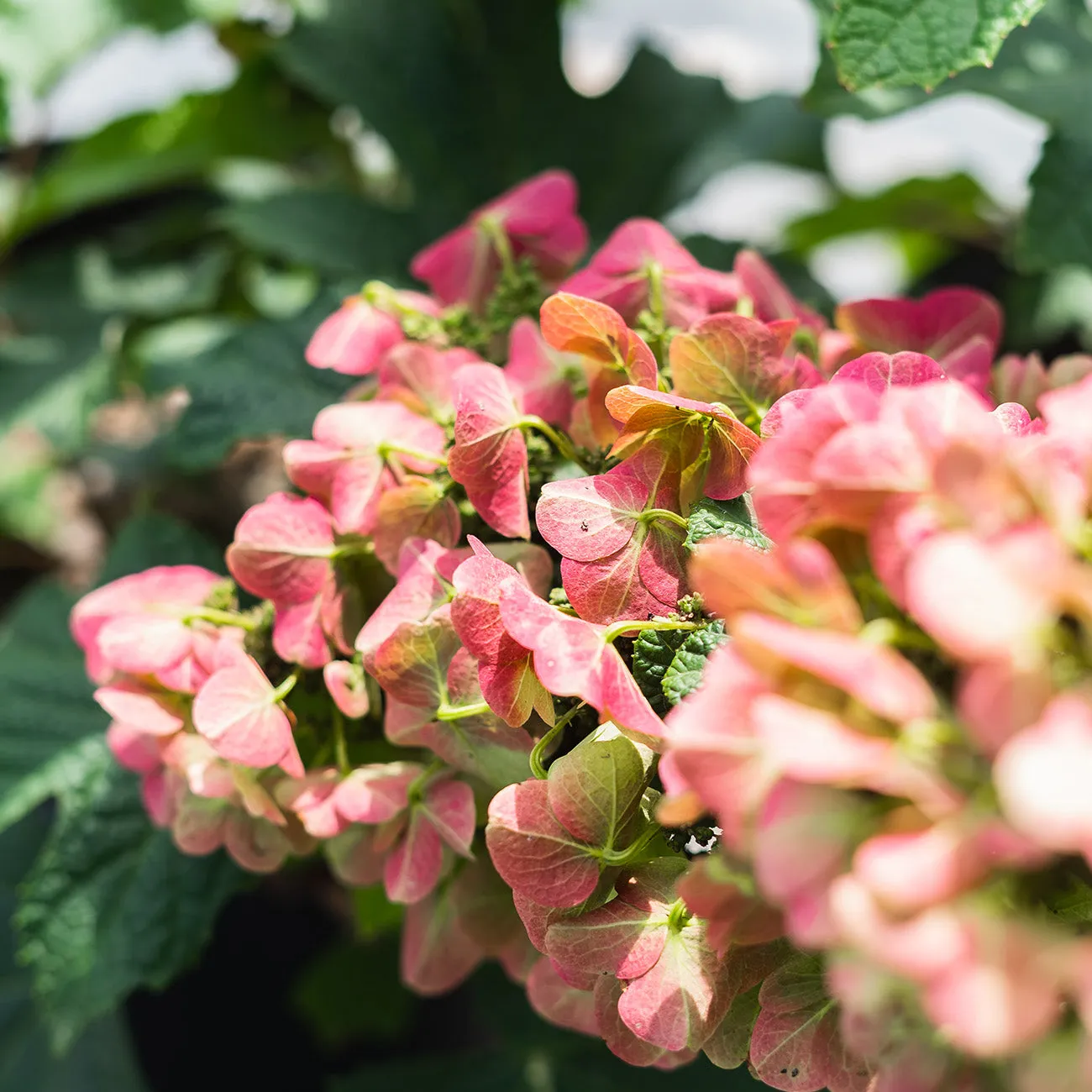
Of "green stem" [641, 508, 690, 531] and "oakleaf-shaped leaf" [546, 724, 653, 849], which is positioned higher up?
"green stem" [641, 508, 690, 531]

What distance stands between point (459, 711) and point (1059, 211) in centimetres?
53

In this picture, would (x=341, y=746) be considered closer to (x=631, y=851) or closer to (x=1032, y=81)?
(x=631, y=851)

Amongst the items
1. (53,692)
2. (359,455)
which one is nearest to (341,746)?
(359,455)

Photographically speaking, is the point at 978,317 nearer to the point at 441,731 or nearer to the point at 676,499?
the point at 676,499

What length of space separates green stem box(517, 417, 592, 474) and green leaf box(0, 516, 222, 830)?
430 millimetres

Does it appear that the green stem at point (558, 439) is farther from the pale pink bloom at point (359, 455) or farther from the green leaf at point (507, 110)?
the green leaf at point (507, 110)

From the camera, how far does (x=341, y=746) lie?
0.50m

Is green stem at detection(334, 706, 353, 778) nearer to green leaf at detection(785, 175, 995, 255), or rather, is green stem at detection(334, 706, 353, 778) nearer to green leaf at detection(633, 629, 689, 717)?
green leaf at detection(633, 629, 689, 717)

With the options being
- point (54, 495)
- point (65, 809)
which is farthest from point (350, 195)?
point (65, 809)

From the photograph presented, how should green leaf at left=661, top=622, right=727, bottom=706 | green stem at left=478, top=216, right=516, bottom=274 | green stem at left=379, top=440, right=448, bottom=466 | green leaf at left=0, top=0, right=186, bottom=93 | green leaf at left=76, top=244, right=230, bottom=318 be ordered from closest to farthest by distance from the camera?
green leaf at left=661, top=622, right=727, bottom=706 < green stem at left=379, top=440, right=448, bottom=466 < green stem at left=478, top=216, right=516, bottom=274 < green leaf at left=0, top=0, right=186, bottom=93 < green leaf at left=76, top=244, right=230, bottom=318

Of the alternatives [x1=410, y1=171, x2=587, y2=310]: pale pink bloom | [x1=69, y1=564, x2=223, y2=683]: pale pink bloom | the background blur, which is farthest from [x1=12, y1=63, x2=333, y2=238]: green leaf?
[x1=69, y1=564, x2=223, y2=683]: pale pink bloom

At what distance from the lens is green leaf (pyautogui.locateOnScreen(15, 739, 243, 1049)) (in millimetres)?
677

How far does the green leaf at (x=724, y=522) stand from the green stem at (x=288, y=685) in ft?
0.63

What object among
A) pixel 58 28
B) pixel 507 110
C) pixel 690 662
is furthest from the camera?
pixel 507 110
